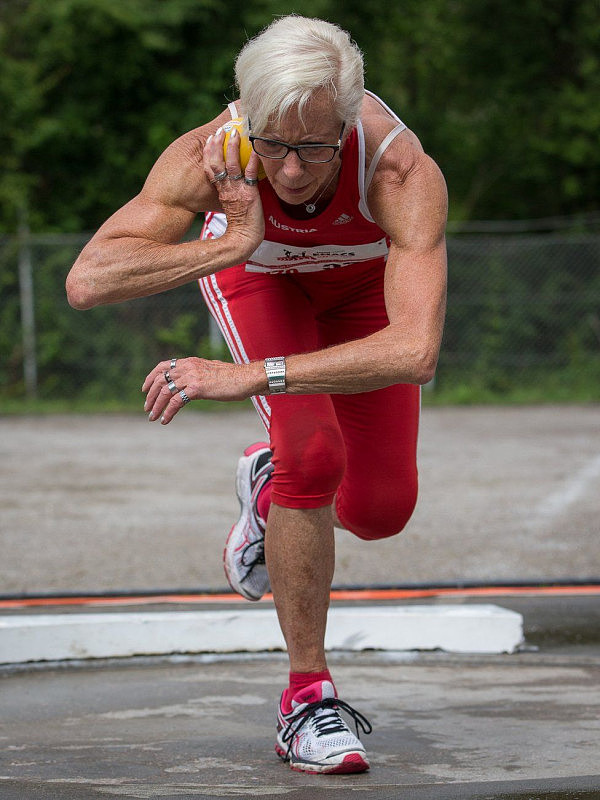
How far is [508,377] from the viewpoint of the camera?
534 inches

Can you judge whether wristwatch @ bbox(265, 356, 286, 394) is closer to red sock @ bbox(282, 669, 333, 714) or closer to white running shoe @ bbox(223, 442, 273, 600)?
red sock @ bbox(282, 669, 333, 714)

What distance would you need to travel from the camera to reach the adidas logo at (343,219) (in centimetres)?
301

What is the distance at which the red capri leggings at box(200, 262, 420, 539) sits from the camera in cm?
311

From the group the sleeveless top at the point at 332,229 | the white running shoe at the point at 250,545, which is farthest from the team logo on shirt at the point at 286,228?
the white running shoe at the point at 250,545

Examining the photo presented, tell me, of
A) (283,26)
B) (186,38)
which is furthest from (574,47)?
(283,26)

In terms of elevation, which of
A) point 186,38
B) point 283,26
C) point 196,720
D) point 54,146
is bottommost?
point 196,720

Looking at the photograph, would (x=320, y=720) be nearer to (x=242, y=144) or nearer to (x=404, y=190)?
(x=404, y=190)

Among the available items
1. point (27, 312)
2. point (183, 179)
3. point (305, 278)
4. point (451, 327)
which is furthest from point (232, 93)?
point (183, 179)

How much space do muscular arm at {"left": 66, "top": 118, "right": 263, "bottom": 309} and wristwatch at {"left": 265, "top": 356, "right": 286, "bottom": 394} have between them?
0.30 metres

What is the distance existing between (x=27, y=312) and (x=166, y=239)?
10.1 m

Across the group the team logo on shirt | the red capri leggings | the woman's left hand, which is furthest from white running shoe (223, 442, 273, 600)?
the woman's left hand

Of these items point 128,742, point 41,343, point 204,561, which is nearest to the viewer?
point 128,742

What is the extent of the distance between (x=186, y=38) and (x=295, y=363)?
13.4 m

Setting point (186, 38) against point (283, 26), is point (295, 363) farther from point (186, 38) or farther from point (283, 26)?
point (186, 38)
